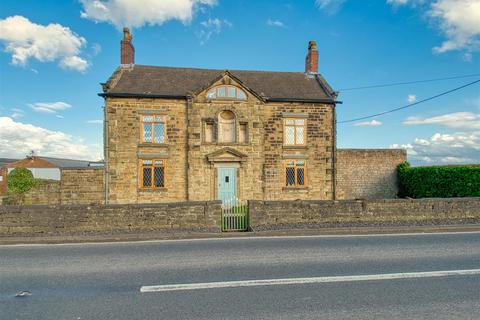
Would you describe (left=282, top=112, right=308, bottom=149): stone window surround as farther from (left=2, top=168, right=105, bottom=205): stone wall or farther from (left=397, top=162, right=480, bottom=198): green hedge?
(left=2, top=168, right=105, bottom=205): stone wall

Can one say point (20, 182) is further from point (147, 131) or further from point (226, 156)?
point (226, 156)

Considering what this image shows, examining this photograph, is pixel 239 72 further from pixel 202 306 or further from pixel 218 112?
pixel 202 306

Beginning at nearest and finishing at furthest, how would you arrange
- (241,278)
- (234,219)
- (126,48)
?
1. (241,278)
2. (234,219)
3. (126,48)

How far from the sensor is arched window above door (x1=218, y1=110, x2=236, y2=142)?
17.0 m

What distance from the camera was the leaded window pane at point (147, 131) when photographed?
16422mm

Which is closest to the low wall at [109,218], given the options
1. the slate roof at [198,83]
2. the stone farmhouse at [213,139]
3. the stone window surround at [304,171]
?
the stone farmhouse at [213,139]

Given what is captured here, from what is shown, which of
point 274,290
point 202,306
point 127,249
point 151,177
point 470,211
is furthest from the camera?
point 151,177

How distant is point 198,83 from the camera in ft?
59.5

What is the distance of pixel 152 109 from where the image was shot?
646 inches

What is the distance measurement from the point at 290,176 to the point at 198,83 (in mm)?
9201

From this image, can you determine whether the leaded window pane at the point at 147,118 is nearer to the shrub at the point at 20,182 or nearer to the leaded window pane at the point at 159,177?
the leaded window pane at the point at 159,177

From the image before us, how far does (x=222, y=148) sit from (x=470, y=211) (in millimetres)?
12478

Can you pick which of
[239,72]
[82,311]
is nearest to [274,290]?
[82,311]

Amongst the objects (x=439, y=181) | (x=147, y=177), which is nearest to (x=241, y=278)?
(x=147, y=177)
